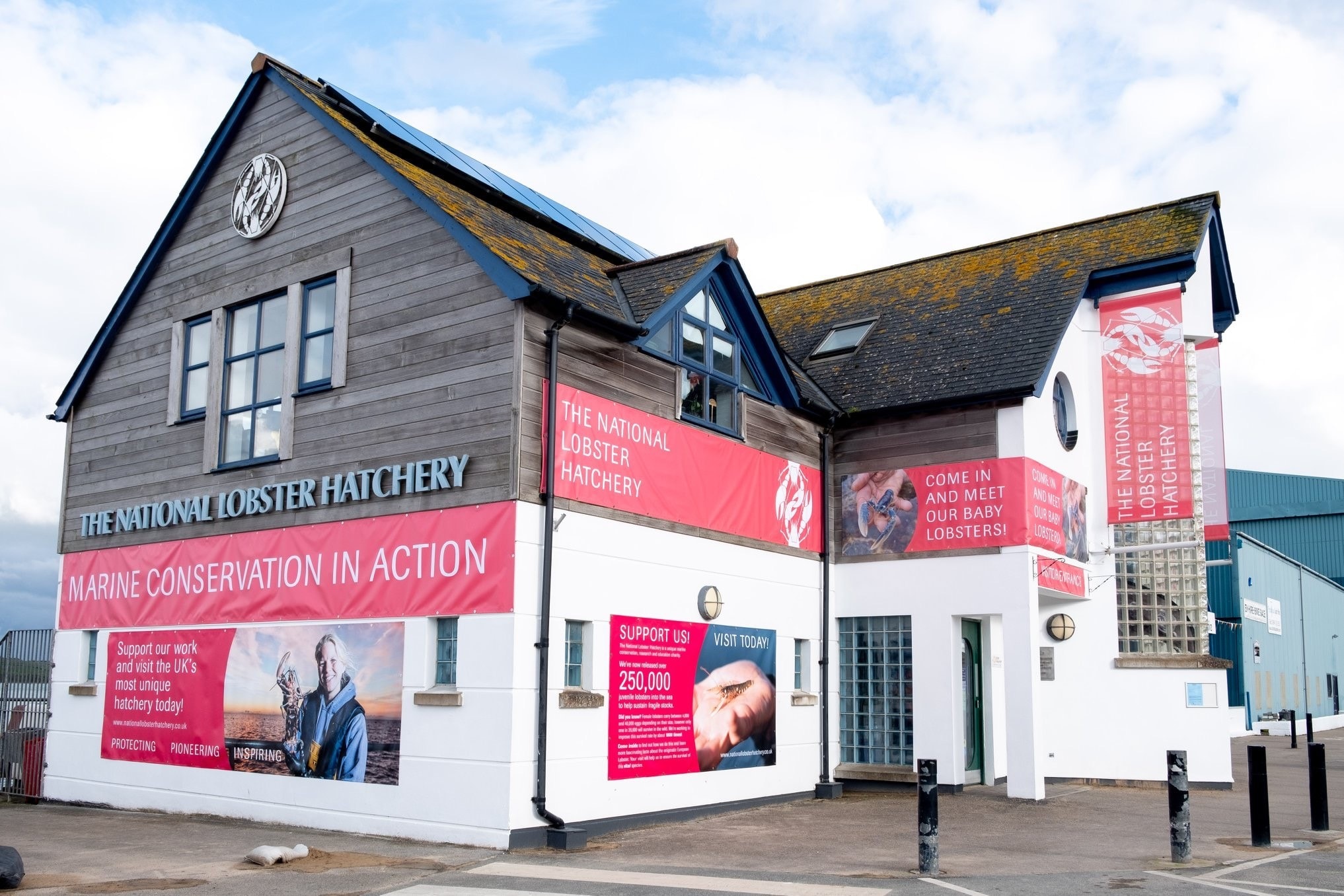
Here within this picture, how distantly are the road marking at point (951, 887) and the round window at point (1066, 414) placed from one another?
1076cm

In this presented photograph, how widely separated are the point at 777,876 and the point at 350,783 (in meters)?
5.57

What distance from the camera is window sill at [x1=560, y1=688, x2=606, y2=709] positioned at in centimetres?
1316

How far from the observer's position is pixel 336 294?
15.5 meters

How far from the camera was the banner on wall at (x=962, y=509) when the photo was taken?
56.9 ft

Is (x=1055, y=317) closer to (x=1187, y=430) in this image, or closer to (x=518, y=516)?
(x=1187, y=430)

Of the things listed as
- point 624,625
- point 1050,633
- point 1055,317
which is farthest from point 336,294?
point 1050,633

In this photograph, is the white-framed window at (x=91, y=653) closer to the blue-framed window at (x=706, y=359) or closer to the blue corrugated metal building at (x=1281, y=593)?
the blue-framed window at (x=706, y=359)

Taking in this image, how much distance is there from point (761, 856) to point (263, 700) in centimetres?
678

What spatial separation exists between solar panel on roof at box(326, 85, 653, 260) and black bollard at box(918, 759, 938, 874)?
10074mm

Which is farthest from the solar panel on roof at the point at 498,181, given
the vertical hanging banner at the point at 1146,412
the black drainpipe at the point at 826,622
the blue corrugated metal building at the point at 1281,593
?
the blue corrugated metal building at the point at 1281,593

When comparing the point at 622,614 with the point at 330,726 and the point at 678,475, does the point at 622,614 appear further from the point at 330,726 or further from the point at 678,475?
the point at 330,726

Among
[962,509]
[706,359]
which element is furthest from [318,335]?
[962,509]

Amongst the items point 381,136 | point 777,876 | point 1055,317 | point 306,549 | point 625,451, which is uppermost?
point 381,136

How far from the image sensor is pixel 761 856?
1194 cm
